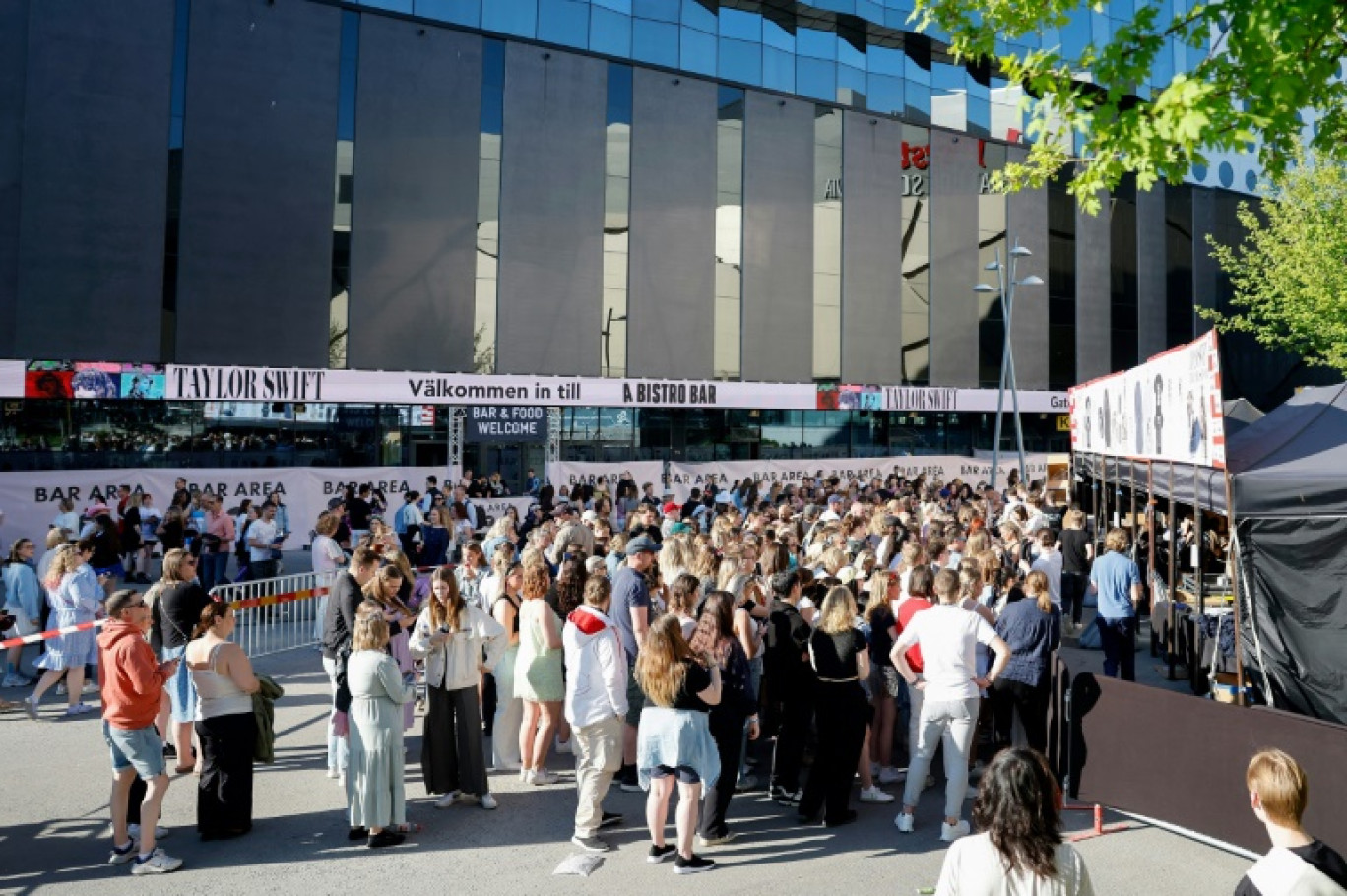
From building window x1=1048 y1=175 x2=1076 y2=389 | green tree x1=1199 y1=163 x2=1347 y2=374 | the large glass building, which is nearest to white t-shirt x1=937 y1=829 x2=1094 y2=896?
green tree x1=1199 y1=163 x2=1347 y2=374

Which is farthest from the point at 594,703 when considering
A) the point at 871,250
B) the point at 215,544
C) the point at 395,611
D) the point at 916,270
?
the point at 916,270

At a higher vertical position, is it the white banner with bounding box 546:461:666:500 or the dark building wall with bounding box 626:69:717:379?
the dark building wall with bounding box 626:69:717:379

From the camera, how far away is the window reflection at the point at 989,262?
36.3m

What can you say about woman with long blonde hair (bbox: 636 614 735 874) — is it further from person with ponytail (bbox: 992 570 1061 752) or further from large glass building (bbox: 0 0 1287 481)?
large glass building (bbox: 0 0 1287 481)

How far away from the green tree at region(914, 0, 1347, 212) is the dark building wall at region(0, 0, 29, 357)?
2139 centimetres

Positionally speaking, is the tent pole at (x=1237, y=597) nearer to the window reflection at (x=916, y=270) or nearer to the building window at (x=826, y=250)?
the building window at (x=826, y=250)

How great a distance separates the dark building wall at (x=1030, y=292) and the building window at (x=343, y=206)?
24404 millimetres

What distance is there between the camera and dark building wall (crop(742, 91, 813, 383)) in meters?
31.6

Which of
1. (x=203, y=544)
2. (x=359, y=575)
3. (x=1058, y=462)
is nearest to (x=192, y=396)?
(x=203, y=544)

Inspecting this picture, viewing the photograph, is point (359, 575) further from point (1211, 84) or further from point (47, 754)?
point (1211, 84)

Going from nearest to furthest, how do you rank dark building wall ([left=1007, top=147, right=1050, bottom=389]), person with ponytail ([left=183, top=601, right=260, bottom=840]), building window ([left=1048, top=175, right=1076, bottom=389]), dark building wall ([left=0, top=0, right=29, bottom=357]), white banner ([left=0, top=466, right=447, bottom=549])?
person with ponytail ([left=183, top=601, right=260, bottom=840]) < white banner ([left=0, top=466, right=447, bottom=549]) < dark building wall ([left=0, top=0, right=29, bottom=357]) < dark building wall ([left=1007, top=147, right=1050, bottom=389]) < building window ([left=1048, top=175, right=1076, bottom=389])

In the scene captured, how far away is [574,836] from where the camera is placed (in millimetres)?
6469

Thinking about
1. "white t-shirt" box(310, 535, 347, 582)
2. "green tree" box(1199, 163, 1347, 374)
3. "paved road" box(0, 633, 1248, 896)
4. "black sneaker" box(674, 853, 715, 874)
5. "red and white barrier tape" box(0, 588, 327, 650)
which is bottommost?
"paved road" box(0, 633, 1248, 896)

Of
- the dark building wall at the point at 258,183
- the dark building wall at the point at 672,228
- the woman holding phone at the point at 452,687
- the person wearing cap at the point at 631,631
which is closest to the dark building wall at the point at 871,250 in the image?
the dark building wall at the point at 672,228
